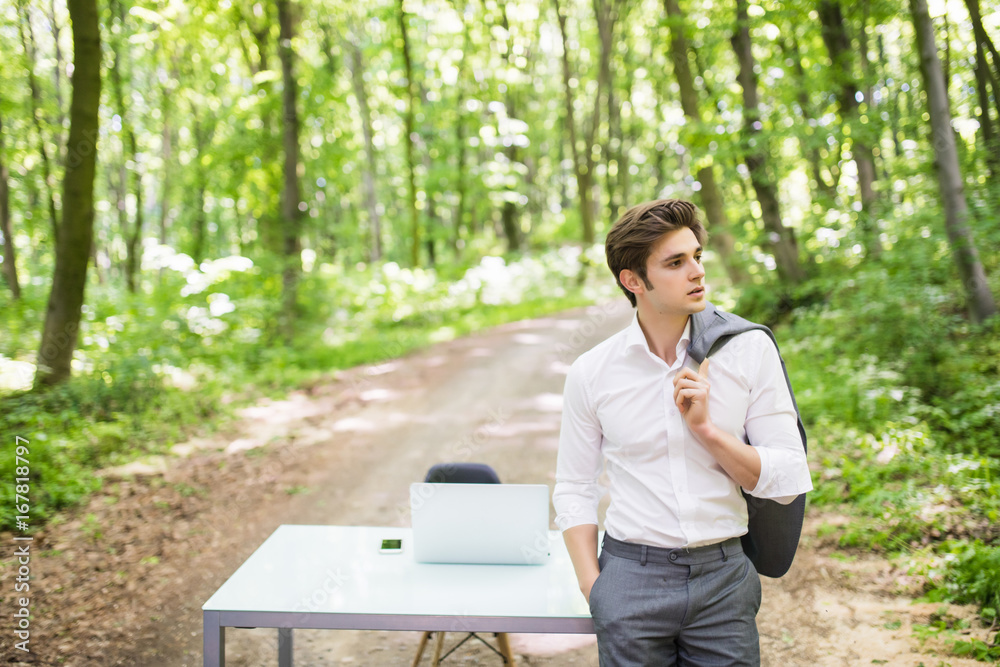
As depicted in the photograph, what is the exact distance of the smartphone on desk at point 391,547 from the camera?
2.85 m

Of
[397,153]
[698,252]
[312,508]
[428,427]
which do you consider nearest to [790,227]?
[428,427]

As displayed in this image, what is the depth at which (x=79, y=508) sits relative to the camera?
5.48m

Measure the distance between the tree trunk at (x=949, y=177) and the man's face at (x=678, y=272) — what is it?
19.0ft

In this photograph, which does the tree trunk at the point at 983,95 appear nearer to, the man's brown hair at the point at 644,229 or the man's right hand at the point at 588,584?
the man's brown hair at the point at 644,229

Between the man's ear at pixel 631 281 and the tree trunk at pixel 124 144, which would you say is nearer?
the man's ear at pixel 631 281

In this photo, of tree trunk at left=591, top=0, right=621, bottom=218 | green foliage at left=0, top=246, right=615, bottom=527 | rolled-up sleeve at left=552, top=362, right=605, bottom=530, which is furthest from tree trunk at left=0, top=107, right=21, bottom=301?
tree trunk at left=591, top=0, right=621, bottom=218

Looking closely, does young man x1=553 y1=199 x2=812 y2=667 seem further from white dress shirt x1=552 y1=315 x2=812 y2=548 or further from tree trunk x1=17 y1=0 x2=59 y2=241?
tree trunk x1=17 y1=0 x2=59 y2=241

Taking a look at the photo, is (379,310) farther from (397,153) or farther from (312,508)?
(397,153)

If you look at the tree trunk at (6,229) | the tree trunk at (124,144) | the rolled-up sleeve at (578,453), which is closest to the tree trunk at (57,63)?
the tree trunk at (124,144)

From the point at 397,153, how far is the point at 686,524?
30459 mm

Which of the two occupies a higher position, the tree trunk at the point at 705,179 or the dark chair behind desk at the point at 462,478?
the tree trunk at the point at 705,179

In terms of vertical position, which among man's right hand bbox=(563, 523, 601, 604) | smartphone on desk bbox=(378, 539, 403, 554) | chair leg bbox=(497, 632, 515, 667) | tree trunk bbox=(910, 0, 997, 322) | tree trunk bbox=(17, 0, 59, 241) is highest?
tree trunk bbox=(17, 0, 59, 241)

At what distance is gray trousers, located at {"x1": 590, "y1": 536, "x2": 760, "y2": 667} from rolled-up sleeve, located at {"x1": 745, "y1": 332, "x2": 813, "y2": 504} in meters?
0.27

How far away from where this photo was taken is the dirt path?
3613mm
